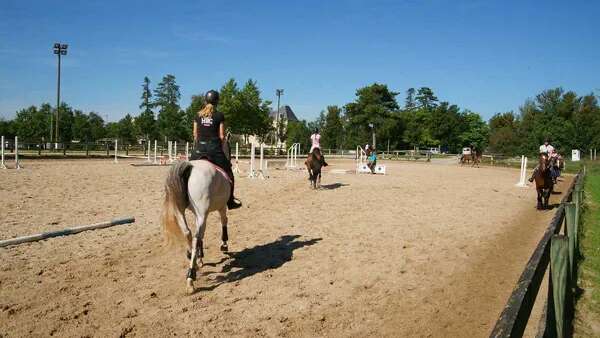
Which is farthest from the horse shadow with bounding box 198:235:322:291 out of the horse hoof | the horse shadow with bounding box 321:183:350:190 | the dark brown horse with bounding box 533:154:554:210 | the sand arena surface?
the horse shadow with bounding box 321:183:350:190

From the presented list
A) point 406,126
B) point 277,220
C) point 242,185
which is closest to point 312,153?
point 242,185

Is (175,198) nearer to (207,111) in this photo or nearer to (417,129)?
(207,111)

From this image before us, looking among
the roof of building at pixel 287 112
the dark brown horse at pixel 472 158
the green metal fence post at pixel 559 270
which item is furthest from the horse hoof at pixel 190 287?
the roof of building at pixel 287 112

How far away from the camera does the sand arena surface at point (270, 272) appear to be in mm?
4039

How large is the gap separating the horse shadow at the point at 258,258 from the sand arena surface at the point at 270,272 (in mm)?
30

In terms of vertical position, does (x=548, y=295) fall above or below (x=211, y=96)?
below

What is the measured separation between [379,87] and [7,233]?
74175 mm

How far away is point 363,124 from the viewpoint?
3022 inches

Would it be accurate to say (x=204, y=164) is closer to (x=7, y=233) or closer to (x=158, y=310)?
(x=158, y=310)

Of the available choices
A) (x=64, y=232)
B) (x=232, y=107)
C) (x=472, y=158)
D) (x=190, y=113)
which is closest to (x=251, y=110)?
(x=232, y=107)

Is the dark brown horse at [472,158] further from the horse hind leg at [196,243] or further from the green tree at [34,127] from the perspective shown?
the green tree at [34,127]

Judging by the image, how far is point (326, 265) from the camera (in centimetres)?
595

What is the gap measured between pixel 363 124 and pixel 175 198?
7346cm

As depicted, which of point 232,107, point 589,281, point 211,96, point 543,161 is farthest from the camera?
point 232,107
